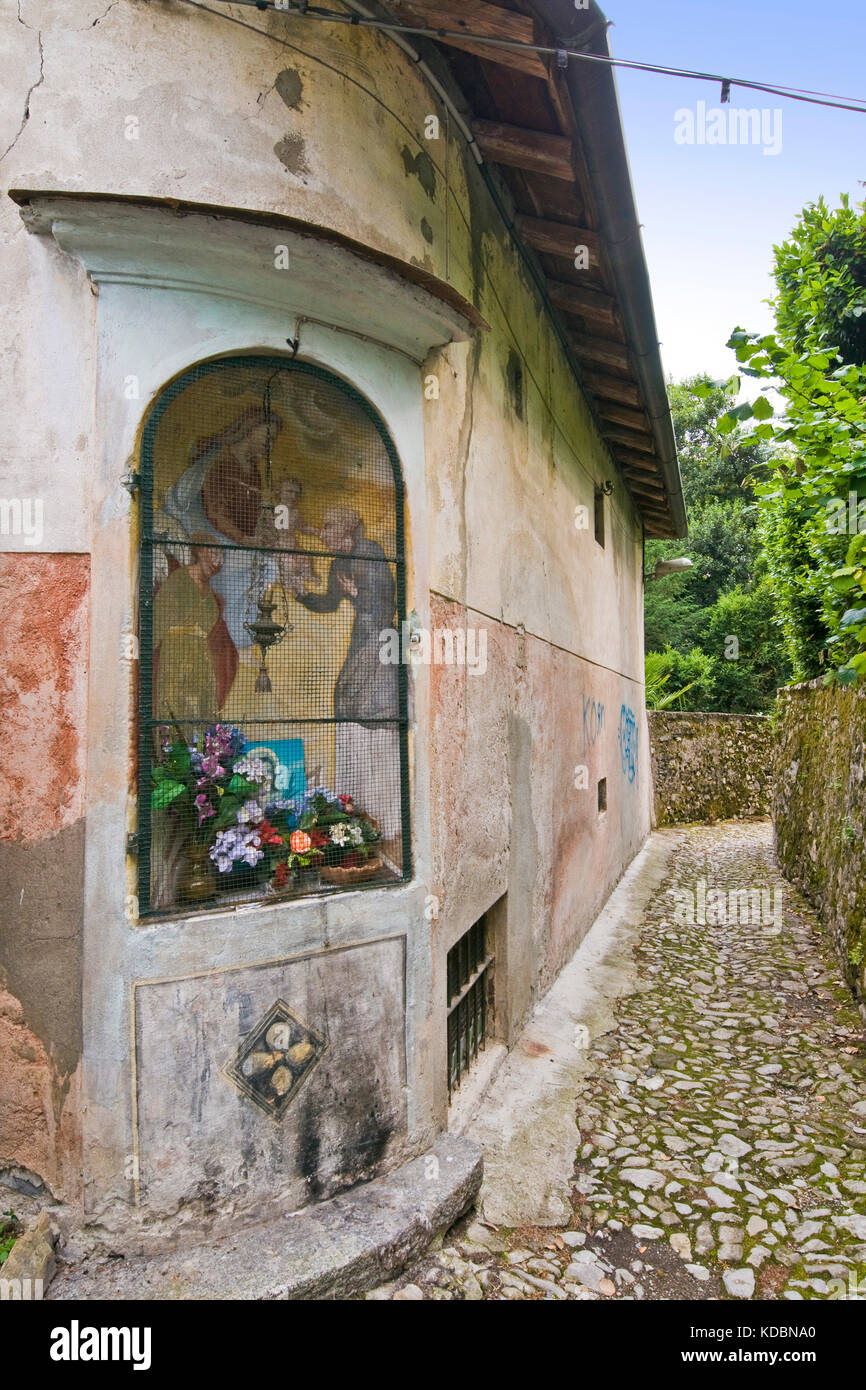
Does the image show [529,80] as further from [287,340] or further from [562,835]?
[562,835]

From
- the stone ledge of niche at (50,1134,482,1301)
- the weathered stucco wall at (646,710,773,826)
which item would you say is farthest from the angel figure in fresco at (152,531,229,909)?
the weathered stucco wall at (646,710,773,826)

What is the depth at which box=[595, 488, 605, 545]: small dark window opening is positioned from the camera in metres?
8.59

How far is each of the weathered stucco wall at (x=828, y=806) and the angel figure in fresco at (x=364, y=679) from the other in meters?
4.05

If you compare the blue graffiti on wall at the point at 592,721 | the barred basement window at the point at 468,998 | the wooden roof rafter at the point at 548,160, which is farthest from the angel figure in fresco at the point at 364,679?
the blue graffiti on wall at the point at 592,721

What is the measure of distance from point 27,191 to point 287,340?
978 millimetres

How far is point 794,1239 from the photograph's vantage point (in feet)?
10.7

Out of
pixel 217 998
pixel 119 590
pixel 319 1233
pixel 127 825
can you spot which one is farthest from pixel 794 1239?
pixel 119 590

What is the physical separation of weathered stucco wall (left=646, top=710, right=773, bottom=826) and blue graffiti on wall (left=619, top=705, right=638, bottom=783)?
12.6ft

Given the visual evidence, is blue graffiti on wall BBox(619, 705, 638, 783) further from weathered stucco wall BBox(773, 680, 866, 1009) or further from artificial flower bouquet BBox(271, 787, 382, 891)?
artificial flower bouquet BBox(271, 787, 382, 891)

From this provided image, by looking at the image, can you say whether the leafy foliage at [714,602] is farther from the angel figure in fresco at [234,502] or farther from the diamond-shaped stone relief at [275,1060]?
the diamond-shaped stone relief at [275,1060]

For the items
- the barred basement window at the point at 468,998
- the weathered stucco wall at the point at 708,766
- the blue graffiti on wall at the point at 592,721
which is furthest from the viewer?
the weathered stucco wall at the point at 708,766

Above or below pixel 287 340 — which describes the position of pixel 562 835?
below

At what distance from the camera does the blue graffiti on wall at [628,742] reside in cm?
1064

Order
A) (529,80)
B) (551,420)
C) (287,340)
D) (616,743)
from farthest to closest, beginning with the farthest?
(616,743), (551,420), (529,80), (287,340)
